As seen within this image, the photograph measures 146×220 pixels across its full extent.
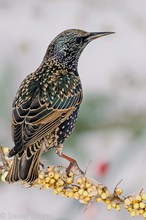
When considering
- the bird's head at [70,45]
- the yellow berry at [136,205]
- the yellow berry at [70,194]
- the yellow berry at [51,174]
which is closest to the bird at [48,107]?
the bird's head at [70,45]

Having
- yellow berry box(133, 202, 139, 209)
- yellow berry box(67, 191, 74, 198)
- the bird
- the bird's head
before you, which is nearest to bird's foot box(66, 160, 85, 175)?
the bird

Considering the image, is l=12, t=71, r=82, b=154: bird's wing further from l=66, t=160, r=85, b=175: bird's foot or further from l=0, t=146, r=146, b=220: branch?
l=0, t=146, r=146, b=220: branch

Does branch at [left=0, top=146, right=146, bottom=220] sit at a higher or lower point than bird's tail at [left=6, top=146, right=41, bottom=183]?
higher

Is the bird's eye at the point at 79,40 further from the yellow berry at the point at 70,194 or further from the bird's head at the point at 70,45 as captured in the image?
the yellow berry at the point at 70,194

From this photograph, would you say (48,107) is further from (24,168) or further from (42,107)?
(24,168)

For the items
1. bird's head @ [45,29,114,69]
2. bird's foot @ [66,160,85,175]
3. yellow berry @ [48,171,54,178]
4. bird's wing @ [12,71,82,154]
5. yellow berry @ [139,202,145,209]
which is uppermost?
bird's head @ [45,29,114,69]

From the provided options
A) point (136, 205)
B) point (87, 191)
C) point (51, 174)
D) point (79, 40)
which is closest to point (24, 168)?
point (51, 174)

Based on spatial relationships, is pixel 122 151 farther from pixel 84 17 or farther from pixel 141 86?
pixel 84 17
